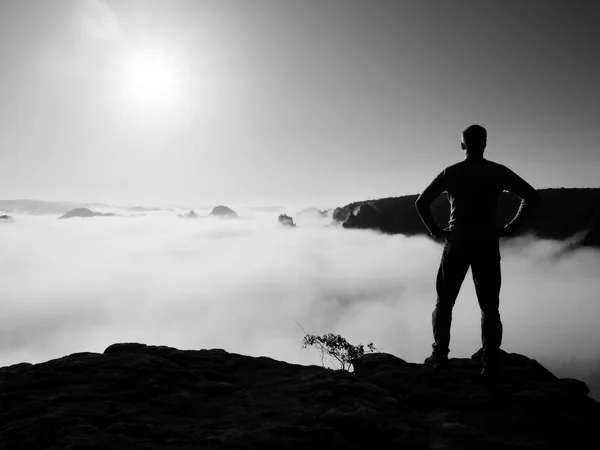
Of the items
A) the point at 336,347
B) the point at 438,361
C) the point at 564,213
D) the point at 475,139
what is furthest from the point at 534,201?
the point at 564,213

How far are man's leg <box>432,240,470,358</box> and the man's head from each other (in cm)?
180

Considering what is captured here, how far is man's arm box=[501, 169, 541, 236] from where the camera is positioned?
6.11 m

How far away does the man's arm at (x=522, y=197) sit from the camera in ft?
20.1

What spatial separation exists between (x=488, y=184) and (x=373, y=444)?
4.84m

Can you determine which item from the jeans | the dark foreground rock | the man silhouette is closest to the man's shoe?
the man silhouette

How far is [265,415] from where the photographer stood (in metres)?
4.61

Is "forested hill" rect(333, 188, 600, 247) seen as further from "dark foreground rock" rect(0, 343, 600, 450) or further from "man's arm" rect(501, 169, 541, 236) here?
"dark foreground rock" rect(0, 343, 600, 450)

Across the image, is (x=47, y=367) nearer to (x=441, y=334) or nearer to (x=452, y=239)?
(x=441, y=334)

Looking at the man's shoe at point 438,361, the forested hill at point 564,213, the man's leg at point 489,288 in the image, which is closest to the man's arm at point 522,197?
the man's leg at point 489,288

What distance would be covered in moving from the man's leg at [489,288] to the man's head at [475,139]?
1.74 meters

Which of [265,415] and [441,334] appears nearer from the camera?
[265,415]

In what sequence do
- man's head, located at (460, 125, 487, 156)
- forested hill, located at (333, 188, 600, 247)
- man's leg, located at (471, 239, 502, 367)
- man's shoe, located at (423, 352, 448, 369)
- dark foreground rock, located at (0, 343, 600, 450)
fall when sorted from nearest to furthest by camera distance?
dark foreground rock, located at (0, 343, 600, 450) < man's leg, located at (471, 239, 502, 367) < man's head, located at (460, 125, 487, 156) < man's shoe, located at (423, 352, 448, 369) < forested hill, located at (333, 188, 600, 247)

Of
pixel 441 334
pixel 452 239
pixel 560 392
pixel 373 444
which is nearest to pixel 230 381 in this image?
pixel 373 444

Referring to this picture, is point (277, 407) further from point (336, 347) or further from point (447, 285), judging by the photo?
point (336, 347)
